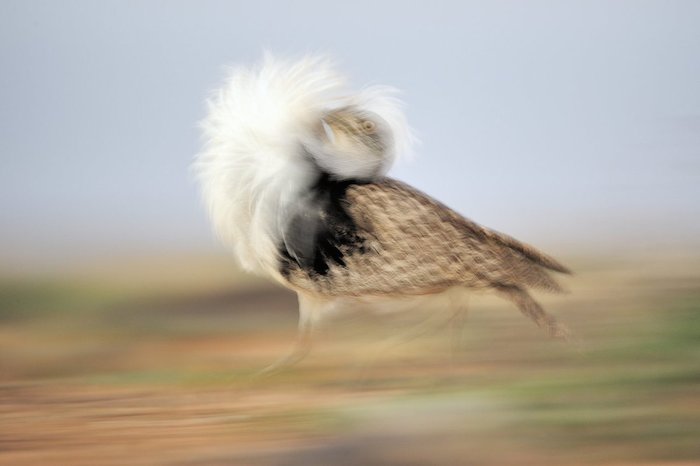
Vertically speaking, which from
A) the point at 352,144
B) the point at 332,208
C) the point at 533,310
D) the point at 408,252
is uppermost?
the point at 352,144

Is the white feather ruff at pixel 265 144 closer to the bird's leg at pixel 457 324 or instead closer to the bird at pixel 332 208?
the bird at pixel 332 208

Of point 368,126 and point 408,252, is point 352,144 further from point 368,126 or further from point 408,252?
point 408,252

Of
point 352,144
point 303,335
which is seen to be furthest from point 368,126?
point 303,335

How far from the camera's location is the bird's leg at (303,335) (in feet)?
10.5

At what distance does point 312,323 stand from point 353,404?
12.6 inches

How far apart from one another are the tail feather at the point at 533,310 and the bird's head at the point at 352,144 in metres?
0.52

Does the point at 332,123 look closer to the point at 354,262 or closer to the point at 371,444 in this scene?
the point at 354,262

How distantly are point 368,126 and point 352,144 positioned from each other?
0.09m

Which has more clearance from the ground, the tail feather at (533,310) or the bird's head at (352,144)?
the bird's head at (352,144)

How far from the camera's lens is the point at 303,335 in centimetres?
A: 330

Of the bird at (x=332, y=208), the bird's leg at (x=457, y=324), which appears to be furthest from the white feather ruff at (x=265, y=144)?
the bird's leg at (x=457, y=324)

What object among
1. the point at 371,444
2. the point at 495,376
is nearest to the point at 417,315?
the point at 495,376

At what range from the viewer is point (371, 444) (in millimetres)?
3082

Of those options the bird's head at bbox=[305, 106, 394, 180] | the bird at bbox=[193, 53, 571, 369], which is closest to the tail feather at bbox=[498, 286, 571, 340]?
the bird at bbox=[193, 53, 571, 369]
